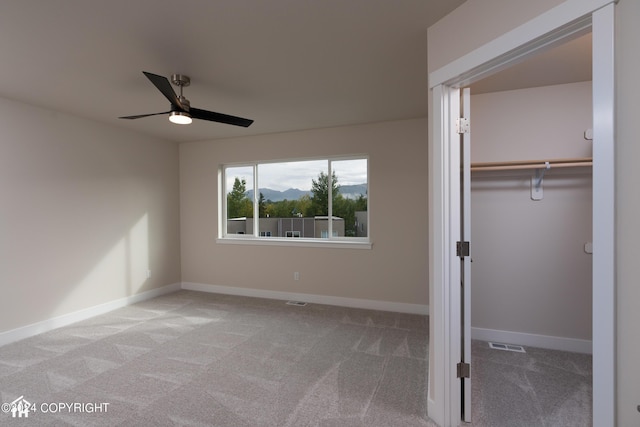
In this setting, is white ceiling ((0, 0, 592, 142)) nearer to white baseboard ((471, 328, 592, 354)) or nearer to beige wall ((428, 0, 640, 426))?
beige wall ((428, 0, 640, 426))

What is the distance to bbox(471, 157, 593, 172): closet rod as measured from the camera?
2634 mm

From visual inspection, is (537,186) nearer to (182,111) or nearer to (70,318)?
(182,111)

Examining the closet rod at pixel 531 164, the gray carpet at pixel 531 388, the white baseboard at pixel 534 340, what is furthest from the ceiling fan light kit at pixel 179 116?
the white baseboard at pixel 534 340

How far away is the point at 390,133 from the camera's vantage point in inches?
159

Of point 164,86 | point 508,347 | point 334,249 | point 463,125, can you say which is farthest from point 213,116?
point 508,347

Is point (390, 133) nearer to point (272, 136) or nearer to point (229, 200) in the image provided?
point (272, 136)

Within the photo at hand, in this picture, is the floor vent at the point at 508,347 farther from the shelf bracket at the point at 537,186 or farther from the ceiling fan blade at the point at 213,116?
the ceiling fan blade at the point at 213,116

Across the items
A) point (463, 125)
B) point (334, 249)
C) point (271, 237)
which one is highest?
point (463, 125)

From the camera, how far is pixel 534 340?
117 inches

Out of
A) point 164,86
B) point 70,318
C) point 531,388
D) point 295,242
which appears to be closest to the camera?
point 164,86

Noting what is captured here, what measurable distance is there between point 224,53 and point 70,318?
3577mm

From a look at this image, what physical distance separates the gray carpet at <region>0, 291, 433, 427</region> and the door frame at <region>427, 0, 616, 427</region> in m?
0.59

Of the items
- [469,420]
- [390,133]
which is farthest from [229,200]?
[469,420]

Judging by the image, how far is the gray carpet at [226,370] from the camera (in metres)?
2.01
